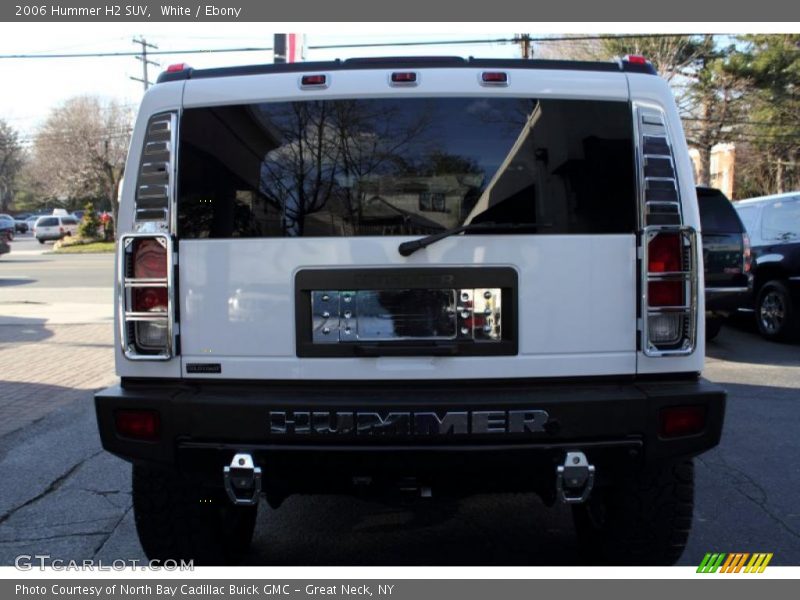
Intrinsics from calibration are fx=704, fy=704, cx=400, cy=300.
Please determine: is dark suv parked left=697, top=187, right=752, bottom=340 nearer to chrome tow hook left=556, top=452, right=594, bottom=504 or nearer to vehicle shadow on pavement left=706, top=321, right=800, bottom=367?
vehicle shadow on pavement left=706, top=321, right=800, bottom=367

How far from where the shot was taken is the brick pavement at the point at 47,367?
6383 millimetres

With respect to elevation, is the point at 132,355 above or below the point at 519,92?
below

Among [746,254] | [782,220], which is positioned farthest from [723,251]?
[782,220]

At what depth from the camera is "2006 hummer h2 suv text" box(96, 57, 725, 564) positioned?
9.01ft

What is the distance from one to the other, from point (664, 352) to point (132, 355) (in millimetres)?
2096

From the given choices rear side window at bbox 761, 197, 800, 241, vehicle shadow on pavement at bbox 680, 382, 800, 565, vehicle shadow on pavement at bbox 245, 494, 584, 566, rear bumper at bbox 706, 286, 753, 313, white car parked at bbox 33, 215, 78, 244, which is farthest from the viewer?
white car parked at bbox 33, 215, 78, 244

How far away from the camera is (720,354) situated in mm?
8898

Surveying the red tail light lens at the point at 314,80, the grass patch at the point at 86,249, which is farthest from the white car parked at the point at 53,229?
the red tail light lens at the point at 314,80

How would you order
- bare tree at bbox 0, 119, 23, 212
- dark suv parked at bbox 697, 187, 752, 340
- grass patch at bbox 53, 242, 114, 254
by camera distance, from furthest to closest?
bare tree at bbox 0, 119, 23, 212
grass patch at bbox 53, 242, 114, 254
dark suv parked at bbox 697, 187, 752, 340

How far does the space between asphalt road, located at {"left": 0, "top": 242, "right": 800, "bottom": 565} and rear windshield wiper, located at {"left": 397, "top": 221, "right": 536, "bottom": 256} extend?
1.07 meters

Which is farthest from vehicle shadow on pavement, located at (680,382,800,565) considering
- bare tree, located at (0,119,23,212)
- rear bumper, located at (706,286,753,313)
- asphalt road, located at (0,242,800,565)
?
bare tree, located at (0,119,23,212)

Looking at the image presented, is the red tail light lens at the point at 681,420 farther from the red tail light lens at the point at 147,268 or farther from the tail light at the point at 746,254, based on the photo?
the tail light at the point at 746,254

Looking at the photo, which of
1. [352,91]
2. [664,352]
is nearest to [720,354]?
[664,352]

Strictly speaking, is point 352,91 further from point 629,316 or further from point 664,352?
point 664,352
